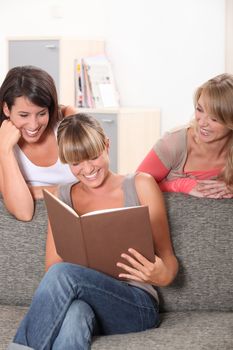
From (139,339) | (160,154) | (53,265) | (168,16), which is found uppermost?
(168,16)

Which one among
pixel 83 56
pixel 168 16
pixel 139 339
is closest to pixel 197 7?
pixel 168 16

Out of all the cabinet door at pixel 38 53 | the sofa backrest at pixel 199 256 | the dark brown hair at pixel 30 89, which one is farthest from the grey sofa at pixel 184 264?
the cabinet door at pixel 38 53

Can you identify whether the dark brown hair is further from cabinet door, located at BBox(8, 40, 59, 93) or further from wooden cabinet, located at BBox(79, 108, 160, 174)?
cabinet door, located at BBox(8, 40, 59, 93)

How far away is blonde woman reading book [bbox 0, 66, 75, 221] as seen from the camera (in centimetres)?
262

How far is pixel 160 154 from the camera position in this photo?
265 cm

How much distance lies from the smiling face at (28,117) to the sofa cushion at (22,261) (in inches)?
11.4

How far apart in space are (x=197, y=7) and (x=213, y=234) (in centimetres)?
264

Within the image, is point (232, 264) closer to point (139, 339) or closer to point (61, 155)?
point (139, 339)

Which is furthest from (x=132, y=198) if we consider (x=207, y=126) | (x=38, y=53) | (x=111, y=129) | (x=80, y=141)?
(x=38, y=53)

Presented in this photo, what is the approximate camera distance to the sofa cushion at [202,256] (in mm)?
2520

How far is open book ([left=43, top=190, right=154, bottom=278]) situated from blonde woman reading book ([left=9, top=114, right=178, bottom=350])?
1.1 inches

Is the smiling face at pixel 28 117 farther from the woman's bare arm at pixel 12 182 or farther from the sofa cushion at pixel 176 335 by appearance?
the sofa cushion at pixel 176 335

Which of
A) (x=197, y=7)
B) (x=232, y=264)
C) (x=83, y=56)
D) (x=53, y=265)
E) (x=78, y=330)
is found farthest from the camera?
(x=83, y=56)

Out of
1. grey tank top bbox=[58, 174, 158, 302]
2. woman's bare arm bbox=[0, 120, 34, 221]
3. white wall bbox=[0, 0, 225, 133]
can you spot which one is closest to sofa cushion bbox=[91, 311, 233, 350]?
grey tank top bbox=[58, 174, 158, 302]
